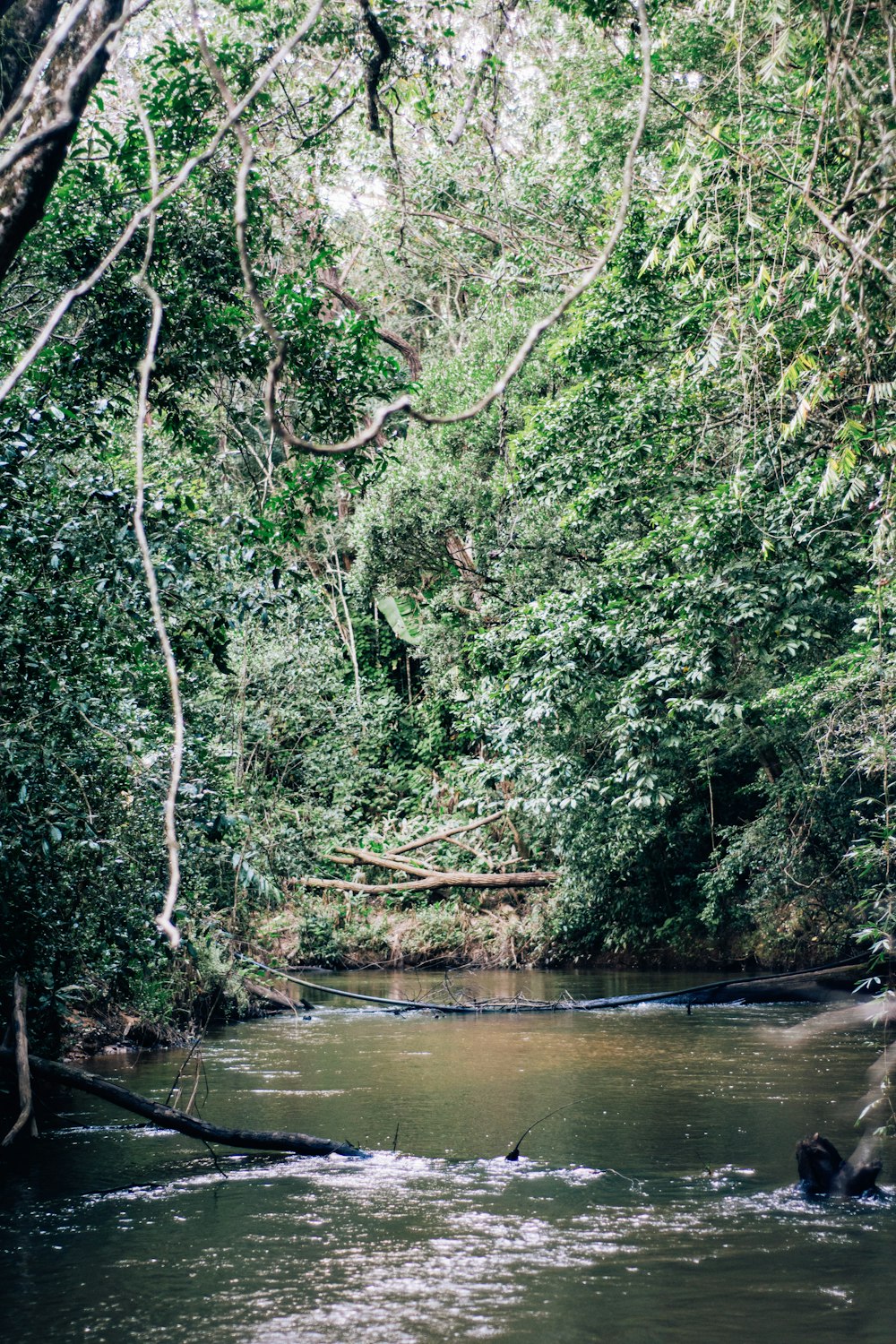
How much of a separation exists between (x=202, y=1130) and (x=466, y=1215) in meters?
1.84

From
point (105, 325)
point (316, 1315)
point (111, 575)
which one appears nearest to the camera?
point (316, 1315)

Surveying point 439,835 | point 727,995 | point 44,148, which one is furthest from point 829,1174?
point 439,835

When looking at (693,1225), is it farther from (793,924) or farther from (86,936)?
(793,924)

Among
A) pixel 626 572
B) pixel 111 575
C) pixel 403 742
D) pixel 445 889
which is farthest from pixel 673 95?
pixel 403 742

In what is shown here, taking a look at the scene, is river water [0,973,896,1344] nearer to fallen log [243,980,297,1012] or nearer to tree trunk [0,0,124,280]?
fallen log [243,980,297,1012]

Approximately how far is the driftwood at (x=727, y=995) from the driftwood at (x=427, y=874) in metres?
5.95

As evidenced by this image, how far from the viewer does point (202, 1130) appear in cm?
765

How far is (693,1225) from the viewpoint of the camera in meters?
6.83

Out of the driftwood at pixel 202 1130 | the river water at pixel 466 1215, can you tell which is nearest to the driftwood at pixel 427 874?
the river water at pixel 466 1215

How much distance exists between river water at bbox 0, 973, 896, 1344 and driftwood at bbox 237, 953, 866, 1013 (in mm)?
3151

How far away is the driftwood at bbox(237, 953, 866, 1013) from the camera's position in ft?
51.3

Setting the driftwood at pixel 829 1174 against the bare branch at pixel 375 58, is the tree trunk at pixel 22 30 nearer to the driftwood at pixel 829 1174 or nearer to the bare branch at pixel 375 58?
the bare branch at pixel 375 58

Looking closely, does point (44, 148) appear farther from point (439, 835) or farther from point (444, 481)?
point (439, 835)

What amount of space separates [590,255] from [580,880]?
10.3 m
